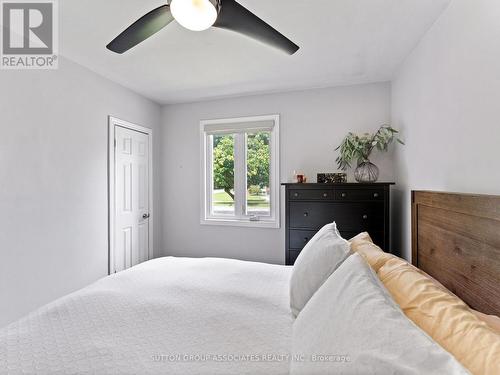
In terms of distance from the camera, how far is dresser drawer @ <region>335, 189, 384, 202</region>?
249 cm

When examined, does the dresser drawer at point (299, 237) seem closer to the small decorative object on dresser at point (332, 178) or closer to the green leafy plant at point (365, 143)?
the small decorative object on dresser at point (332, 178)

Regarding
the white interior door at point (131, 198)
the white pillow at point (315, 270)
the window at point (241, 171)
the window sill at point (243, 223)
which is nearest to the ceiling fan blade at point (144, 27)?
the white pillow at point (315, 270)

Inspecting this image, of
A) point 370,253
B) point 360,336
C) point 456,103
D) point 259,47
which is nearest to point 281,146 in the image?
point 259,47

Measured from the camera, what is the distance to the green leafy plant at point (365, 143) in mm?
2650

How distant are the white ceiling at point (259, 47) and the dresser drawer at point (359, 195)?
1.23 m

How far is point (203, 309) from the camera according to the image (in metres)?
1.24

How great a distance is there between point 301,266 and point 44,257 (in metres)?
2.18

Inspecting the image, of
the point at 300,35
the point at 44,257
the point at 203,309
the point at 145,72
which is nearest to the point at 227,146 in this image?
the point at 145,72

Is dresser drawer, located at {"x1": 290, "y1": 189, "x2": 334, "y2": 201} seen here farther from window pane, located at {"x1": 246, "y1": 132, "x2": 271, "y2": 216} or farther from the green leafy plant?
window pane, located at {"x1": 246, "y1": 132, "x2": 271, "y2": 216}

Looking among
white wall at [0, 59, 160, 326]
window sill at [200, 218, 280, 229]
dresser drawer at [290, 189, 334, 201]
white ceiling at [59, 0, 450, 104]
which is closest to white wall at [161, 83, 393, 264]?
window sill at [200, 218, 280, 229]

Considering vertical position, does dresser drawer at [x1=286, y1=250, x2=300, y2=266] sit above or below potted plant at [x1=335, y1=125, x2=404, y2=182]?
below

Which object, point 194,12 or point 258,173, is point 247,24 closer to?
point 194,12

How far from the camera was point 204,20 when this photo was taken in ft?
4.00

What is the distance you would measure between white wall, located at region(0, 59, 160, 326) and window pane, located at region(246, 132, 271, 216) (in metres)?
1.69
